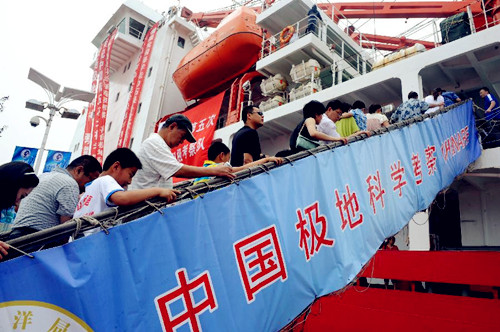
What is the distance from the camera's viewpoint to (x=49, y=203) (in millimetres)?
2172

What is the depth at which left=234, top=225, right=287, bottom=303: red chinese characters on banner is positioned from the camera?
195 cm

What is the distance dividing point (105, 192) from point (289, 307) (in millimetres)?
1317

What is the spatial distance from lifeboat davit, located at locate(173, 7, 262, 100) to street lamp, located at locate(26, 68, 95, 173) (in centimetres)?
476

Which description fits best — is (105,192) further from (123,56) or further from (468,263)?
(123,56)

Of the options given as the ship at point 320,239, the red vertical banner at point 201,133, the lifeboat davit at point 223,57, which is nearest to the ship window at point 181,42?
the lifeboat davit at point 223,57

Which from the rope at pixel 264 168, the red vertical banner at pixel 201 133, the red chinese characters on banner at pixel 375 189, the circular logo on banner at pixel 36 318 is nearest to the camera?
the circular logo on banner at pixel 36 318

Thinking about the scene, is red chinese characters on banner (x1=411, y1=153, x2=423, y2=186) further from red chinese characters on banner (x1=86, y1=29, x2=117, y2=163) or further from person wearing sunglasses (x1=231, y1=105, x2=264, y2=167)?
red chinese characters on banner (x1=86, y1=29, x2=117, y2=163)

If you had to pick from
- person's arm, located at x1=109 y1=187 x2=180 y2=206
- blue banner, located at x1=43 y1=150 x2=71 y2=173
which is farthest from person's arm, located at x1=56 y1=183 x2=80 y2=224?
blue banner, located at x1=43 y1=150 x2=71 y2=173

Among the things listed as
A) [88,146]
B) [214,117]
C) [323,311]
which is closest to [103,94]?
[88,146]

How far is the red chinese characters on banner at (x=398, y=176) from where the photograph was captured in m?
3.37

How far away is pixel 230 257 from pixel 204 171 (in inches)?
24.0

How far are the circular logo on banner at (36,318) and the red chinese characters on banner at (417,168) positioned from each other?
3.48m

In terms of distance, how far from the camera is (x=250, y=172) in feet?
7.23

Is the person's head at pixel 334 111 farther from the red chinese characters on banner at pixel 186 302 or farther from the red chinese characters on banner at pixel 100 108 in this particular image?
the red chinese characters on banner at pixel 100 108
